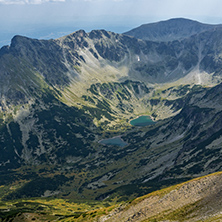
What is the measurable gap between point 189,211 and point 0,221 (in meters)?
125

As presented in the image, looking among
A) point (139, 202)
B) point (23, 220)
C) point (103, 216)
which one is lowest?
point (23, 220)

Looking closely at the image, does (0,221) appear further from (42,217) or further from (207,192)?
(207,192)

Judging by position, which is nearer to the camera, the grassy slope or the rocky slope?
the rocky slope

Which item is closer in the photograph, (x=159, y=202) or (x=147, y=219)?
(x=147, y=219)

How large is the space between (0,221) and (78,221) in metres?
63.8

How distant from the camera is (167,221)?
75125mm

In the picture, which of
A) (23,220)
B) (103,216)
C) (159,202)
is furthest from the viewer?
(23,220)

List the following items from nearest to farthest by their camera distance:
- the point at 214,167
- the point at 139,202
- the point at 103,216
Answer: the point at 139,202
the point at 103,216
the point at 214,167

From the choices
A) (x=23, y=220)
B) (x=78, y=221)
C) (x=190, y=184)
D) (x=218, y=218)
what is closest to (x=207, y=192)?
(x=190, y=184)

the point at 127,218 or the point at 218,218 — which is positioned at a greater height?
the point at 218,218

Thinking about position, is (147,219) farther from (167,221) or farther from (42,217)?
(42,217)

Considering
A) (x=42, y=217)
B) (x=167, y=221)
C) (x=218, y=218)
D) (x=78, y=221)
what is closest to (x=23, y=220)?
(x=42, y=217)

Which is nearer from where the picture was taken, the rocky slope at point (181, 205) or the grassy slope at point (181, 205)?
the rocky slope at point (181, 205)

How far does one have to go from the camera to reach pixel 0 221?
154m
